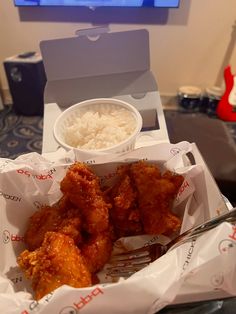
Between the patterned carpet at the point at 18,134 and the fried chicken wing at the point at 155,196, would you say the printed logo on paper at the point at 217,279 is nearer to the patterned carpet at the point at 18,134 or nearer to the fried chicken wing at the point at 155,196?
the fried chicken wing at the point at 155,196

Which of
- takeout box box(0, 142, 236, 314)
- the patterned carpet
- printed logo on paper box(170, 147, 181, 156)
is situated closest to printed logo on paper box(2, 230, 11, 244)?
takeout box box(0, 142, 236, 314)

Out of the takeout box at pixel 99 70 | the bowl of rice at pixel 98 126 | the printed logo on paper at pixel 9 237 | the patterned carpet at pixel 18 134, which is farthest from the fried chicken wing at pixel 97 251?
the patterned carpet at pixel 18 134

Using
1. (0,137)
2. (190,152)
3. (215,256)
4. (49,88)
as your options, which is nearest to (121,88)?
(49,88)

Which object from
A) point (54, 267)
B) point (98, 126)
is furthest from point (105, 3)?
point (54, 267)

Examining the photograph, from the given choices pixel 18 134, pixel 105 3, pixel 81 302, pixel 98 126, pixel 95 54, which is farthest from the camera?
pixel 18 134

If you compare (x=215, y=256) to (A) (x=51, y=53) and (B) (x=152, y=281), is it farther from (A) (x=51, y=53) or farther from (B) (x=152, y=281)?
(A) (x=51, y=53)

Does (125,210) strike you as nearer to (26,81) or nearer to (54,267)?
(54,267)

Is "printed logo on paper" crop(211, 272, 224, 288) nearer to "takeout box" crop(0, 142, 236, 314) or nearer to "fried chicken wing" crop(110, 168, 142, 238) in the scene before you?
"takeout box" crop(0, 142, 236, 314)
